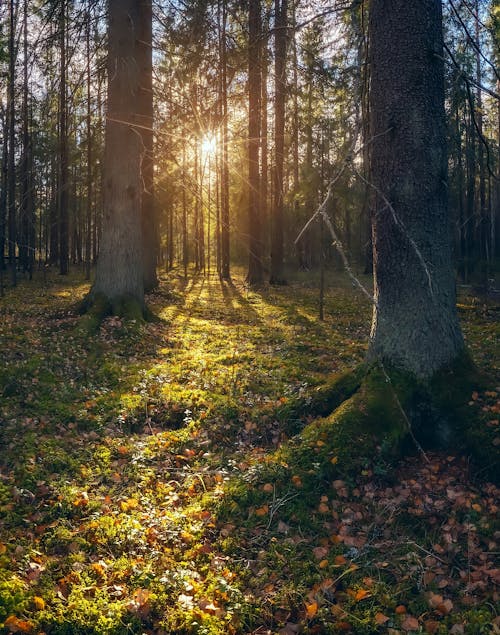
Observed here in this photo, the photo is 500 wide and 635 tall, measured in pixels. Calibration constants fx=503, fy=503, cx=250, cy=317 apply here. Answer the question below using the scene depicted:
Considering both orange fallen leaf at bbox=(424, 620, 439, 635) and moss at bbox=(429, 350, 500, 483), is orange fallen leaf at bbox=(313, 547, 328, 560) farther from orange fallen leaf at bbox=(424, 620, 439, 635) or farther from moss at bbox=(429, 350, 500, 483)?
moss at bbox=(429, 350, 500, 483)

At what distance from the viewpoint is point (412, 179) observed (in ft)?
15.9

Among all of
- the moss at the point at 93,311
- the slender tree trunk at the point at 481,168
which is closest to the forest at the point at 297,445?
the slender tree trunk at the point at 481,168

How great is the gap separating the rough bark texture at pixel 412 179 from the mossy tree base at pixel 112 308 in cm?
638

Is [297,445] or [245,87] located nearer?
[297,445]

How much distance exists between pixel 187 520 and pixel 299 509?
0.96 metres

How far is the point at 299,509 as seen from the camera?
435 centimetres

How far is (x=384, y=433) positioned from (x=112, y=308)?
7139mm

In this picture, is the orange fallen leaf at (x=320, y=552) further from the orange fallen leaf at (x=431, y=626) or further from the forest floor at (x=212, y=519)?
the orange fallen leaf at (x=431, y=626)

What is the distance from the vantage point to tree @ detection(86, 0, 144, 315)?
34.3 feet

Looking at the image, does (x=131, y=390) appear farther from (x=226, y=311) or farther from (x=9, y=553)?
(x=226, y=311)

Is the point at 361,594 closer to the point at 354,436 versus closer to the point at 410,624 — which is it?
the point at 410,624

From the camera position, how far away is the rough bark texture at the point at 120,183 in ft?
34.5

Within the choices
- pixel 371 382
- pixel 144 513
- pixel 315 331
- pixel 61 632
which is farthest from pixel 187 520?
pixel 315 331

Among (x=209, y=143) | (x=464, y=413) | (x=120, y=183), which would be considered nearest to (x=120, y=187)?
(x=120, y=183)
